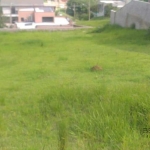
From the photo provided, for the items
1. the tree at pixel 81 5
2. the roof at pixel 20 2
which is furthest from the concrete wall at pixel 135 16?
the roof at pixel 20 2

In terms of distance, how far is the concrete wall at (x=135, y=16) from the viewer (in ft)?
53.6

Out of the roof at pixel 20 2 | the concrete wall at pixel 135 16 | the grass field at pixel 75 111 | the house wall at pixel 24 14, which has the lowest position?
the house wall at pixel 24 14

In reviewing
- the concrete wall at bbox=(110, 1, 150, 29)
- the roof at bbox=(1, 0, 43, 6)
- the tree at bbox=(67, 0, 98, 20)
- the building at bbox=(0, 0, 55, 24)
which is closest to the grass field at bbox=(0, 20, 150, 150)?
the concrete wall at bbox=(110, 1, 150, 29)

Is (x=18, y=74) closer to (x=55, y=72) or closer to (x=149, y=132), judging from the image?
(x=55, y=72)

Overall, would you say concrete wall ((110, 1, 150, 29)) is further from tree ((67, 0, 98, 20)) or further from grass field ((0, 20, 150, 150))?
tree ((67, 0, 98, 20))

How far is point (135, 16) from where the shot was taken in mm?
17875

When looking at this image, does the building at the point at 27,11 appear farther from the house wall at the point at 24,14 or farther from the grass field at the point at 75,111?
the grass field at the point at 75,111

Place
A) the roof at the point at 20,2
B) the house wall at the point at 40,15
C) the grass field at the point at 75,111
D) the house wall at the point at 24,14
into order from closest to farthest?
the grass field at the point at 75,111 → the house wall at the point at 40,15 → the house wall at the point at 24,14 → the roof at the point at 20,2

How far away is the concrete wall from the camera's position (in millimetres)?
16344

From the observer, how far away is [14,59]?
10.9 metres

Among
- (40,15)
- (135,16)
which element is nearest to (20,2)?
(40,15)

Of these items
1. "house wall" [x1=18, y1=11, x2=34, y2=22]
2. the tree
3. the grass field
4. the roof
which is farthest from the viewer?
the roof

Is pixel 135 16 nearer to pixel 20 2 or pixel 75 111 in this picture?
pixel 75 111

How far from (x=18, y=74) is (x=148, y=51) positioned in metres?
4.35
